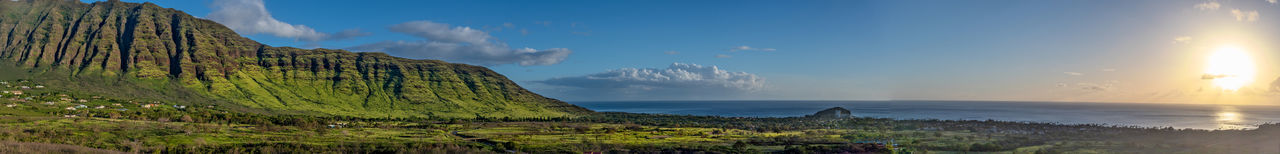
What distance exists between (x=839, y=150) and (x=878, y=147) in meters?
7.22

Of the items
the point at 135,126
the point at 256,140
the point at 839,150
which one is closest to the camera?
the point at 839,150

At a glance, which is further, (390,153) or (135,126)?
(135,126)

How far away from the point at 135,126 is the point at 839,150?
102497mm

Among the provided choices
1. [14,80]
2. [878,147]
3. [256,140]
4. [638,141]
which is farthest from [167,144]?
[14,80]

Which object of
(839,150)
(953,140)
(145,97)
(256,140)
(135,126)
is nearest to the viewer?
(839,150)

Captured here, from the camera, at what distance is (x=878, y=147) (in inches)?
3519

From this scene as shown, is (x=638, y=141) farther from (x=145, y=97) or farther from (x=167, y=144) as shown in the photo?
(x=145, y=97)

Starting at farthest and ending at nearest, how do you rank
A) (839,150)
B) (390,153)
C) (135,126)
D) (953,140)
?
(953,140)
(135,126)
(839,150)
(390,153)

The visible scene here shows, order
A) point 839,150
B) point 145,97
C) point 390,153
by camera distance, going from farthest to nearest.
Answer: point 145,97 → point 839,150 → point 390,153

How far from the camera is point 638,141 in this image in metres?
101

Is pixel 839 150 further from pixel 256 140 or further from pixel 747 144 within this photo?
pixel 256 140

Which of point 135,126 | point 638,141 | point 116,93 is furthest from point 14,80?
point 638,141

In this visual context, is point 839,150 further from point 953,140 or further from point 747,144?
point 953,140

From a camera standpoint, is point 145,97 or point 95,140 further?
point 145,97
